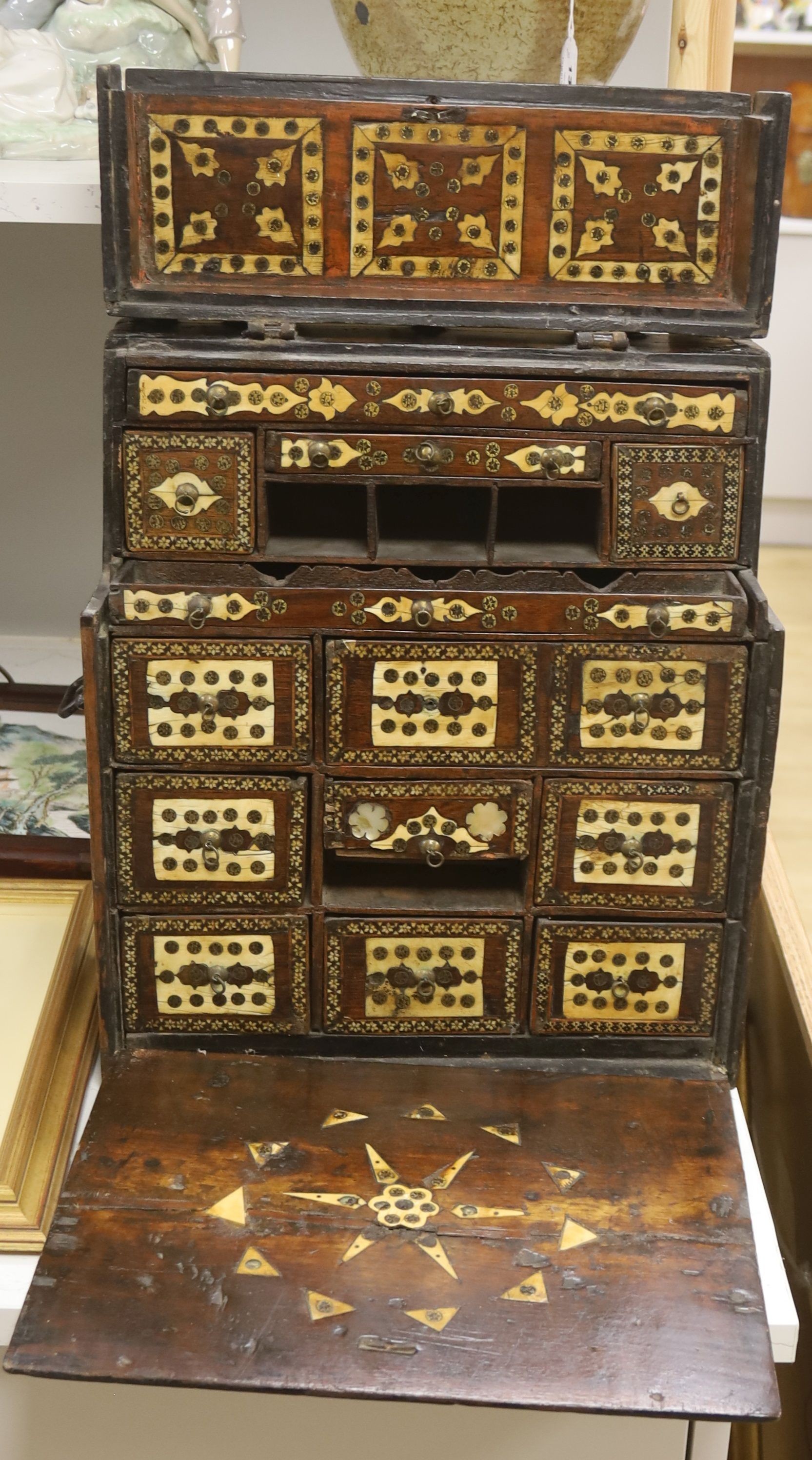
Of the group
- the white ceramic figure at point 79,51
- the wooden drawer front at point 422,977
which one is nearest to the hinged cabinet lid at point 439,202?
the white ceramic figure at point 79,51

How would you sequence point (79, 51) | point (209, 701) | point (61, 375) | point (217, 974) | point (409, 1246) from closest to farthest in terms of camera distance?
point (409, 1246)
point (209, 701)
point (217, 974)
point (79, 51)
point (61, 375)

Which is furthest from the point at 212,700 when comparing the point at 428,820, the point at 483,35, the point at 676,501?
the point at 483,35

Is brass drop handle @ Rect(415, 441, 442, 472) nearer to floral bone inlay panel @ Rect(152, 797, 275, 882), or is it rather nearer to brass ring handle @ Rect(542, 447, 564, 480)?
brass ring handle @ Rect(542, 447, 564, 480)

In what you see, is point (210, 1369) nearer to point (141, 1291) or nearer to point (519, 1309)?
point (141, 1291)

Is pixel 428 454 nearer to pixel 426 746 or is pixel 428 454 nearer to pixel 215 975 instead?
pixel 426 746

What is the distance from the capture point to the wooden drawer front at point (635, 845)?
4.81 feet

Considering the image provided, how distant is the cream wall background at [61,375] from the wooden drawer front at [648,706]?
994 mm

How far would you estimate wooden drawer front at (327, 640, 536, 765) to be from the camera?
55.7 inches

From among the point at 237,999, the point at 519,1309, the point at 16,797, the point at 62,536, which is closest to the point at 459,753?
the point at 237,999

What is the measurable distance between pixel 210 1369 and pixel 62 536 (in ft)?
5.06

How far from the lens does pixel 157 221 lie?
1.34 m

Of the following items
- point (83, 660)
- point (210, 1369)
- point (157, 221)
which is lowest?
point (210, 1369)

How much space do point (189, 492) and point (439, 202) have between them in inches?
14.2

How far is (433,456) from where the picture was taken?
136 cm
